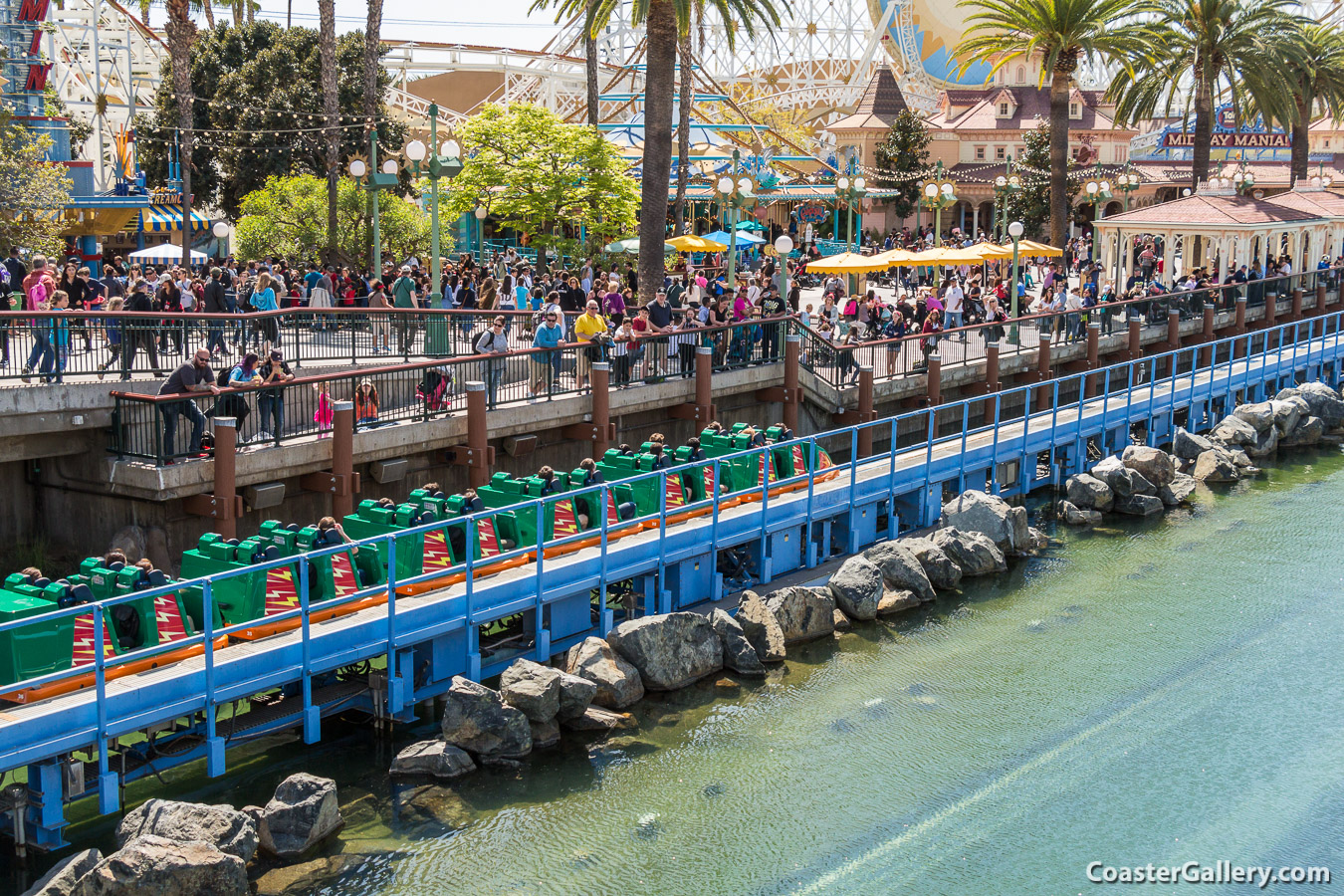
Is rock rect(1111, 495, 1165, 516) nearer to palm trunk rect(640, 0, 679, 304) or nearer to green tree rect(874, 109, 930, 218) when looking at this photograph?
palm trunk rect(640, 0, 679, 304)

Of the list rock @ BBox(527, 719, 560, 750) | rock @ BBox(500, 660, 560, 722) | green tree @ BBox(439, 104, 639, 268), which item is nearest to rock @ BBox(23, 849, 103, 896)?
rock @ BBox(500, 660, 560, 722)

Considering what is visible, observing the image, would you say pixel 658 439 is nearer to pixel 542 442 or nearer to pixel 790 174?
pixel 542 442

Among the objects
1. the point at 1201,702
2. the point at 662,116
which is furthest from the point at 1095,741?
the point at 662,116

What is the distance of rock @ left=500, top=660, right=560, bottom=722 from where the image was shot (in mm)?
15273

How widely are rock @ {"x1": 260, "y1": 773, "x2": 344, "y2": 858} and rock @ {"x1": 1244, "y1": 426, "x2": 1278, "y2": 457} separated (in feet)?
79.7

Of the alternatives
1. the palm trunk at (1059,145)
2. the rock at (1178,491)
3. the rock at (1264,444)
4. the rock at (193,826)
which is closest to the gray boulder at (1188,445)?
the rock at (1264,444)

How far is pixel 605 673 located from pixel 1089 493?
12838 millimetres

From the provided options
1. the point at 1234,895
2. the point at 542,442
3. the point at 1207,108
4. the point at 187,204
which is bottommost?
the point at 1234,895

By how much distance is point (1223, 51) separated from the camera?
47906 millimetres

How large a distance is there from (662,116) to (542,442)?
9.02 meters

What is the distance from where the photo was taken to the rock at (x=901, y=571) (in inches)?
813

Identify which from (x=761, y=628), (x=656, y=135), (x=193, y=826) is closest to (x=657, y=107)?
(x=656, y=135)

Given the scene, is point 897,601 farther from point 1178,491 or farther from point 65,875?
point 65,875

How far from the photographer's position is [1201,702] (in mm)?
17328
